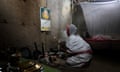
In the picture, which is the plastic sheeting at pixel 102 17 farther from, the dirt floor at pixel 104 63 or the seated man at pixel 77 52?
the seated man at pixel 77 52

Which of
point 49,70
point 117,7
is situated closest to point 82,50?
point 49,70

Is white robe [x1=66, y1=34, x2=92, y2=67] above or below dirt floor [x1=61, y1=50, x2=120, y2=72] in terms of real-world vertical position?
above

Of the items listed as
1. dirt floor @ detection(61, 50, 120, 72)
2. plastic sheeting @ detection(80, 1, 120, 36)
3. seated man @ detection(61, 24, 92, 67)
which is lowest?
dirt floor @ detection(61, 50, 120, 72)

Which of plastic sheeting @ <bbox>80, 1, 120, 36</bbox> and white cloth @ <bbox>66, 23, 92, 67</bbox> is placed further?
plastic sheeting @ <bbox>80, 1, 120, 36</bbox>

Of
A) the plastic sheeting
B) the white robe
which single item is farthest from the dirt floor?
the plastic sheeting

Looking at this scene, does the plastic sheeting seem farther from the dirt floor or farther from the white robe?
the white robe

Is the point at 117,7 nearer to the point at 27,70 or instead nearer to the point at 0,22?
the point at 0,22

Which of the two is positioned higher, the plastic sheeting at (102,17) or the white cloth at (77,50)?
the plastic sheeting at (102,17)

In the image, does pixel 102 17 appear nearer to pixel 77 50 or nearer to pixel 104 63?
pixel 104 63

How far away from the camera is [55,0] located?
5926mm

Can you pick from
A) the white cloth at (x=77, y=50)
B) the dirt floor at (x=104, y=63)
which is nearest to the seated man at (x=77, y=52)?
the white cloth at (x=77, y=50)

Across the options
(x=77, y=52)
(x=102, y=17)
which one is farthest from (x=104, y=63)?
(x=102, y=17)

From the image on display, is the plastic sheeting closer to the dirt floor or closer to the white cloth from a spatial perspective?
the dirt floor

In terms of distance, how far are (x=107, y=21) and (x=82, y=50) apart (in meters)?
2.13
